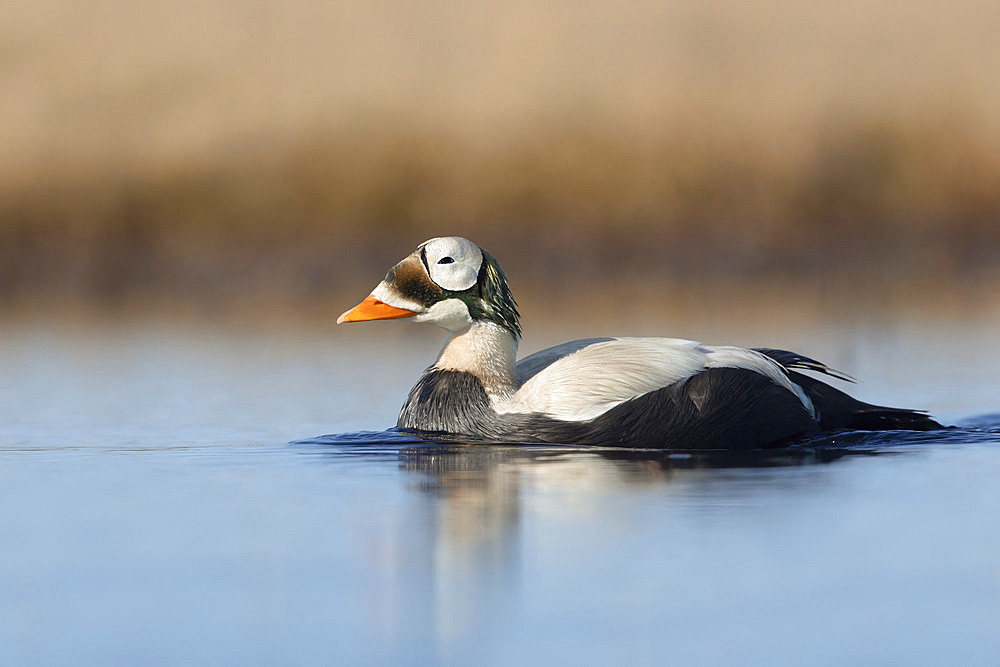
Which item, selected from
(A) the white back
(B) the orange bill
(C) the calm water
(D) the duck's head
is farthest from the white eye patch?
(C) the calm water

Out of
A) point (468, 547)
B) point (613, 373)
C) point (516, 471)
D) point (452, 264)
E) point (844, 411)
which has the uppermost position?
point (452, 264)

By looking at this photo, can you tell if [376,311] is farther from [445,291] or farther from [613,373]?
[613,373]

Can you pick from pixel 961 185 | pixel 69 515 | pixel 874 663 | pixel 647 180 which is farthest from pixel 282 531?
pixel 961 185

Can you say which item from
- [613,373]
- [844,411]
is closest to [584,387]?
[613,373]

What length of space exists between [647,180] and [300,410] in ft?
50.4

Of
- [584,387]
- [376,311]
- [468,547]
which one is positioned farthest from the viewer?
[376,311]

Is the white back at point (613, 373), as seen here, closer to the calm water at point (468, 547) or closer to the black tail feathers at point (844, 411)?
the black tail feathers at point (844, 411)

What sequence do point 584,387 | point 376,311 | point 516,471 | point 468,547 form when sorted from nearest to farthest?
point 468,547
point 516,471
point 584,387
point 376,311

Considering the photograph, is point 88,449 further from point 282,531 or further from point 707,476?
point 707,476

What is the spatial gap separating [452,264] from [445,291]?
0.14 meters

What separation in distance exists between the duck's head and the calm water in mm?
652

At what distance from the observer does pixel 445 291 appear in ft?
26.5

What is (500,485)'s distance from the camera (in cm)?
638

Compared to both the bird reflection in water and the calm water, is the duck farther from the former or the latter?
the calm water
